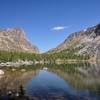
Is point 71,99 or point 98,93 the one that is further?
point 98,93

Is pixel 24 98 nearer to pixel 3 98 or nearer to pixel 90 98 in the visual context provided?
pixel 3 98

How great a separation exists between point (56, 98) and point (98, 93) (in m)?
14.0

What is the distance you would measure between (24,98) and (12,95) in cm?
493

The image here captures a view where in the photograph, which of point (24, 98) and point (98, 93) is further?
point (98, 93)

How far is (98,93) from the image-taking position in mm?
76312

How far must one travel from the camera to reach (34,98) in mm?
69562

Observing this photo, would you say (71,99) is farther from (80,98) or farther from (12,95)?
(12,95)

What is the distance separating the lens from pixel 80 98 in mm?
69062

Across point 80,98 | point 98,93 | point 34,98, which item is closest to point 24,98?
point 34,98

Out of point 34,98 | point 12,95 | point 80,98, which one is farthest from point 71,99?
point 12,95

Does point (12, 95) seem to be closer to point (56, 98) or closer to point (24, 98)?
point (24, 98)

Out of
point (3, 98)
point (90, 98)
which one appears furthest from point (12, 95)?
point (90, 98)

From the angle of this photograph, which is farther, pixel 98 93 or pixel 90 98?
pixel 98 93

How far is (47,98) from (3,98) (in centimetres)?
1194
